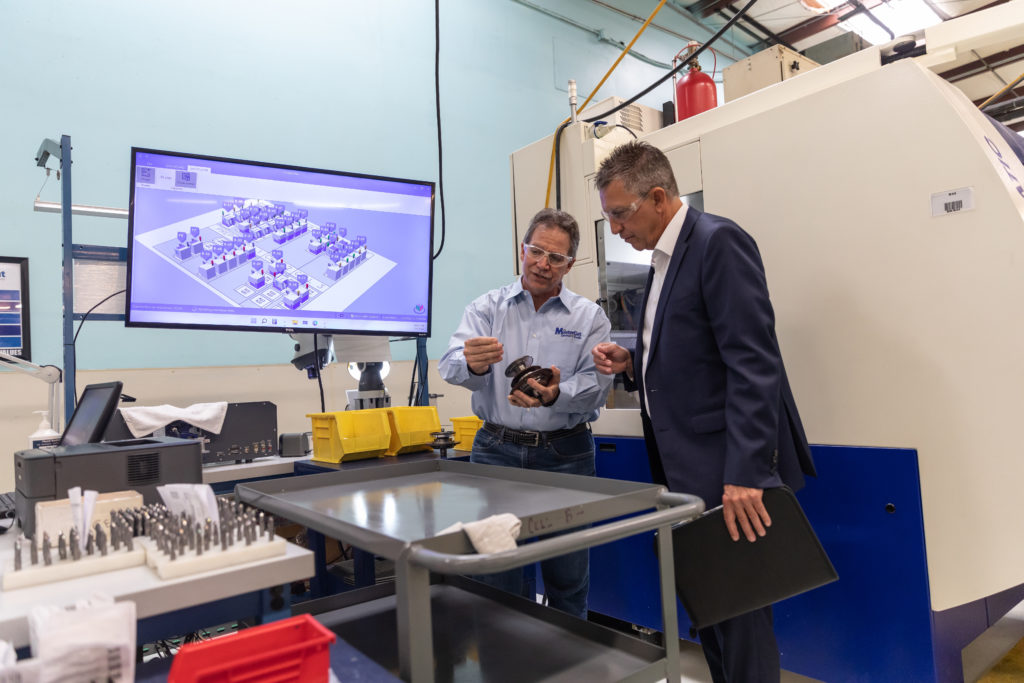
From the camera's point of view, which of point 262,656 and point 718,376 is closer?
point 262,656

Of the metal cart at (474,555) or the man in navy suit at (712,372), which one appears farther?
the man in navy suit at (712,372)

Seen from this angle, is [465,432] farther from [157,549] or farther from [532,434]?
[157,549]

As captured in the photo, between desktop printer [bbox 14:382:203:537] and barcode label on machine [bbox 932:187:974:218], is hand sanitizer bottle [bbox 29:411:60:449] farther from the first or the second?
barcode label on machine [bbox 932:187:974:218]

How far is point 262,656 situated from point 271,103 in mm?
3030

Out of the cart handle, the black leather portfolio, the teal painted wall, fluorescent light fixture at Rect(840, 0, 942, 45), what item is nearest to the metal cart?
the cart handle

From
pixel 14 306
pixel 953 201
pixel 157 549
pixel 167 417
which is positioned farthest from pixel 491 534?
pixel 14 306

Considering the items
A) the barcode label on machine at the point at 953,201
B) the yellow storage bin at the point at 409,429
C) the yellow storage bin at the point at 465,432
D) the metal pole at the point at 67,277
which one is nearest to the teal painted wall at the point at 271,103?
the metal pole at the point at 67,277

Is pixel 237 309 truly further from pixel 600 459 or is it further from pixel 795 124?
pixel 795 124

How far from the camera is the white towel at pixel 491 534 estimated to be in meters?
0.78

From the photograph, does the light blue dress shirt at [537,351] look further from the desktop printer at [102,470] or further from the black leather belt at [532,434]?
the desktop printer at [102,470]

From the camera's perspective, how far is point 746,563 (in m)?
1.33

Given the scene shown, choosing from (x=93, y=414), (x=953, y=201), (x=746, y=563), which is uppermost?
(x=953, y=201)

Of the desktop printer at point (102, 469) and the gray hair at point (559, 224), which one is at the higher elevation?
the gray hair at point (559, 224)

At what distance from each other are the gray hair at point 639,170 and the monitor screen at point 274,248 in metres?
0.89
